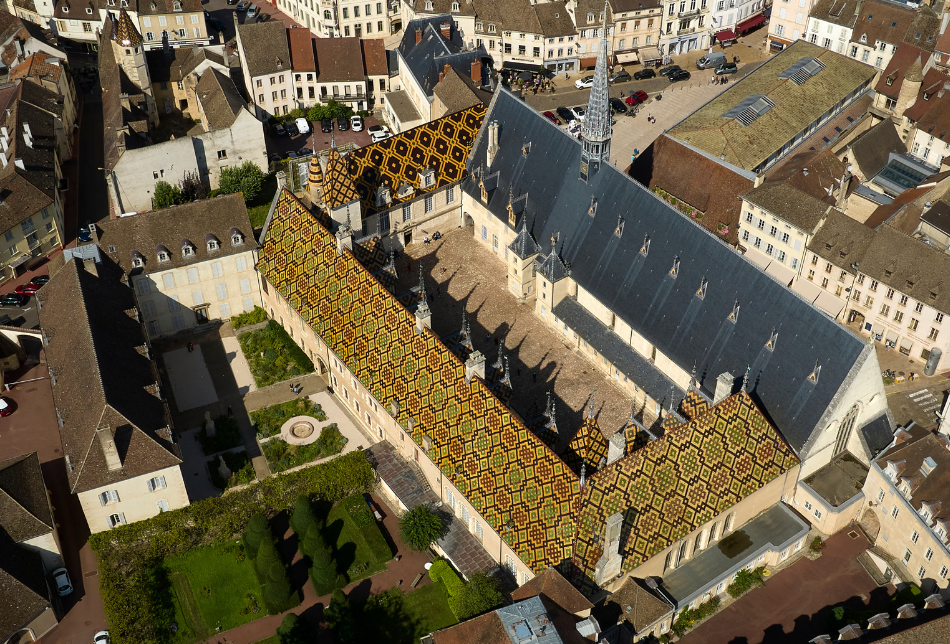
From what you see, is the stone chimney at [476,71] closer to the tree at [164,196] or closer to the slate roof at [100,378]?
the tree at [164,196]

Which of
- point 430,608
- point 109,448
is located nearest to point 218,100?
point 109,448

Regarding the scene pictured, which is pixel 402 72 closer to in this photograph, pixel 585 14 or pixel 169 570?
pixel 585 14

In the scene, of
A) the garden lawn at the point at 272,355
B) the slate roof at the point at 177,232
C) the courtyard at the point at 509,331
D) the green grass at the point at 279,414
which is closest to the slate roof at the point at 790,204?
the courtyard at the point at 509,331

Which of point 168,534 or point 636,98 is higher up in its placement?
point 636,98

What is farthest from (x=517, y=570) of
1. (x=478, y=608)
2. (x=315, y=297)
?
(x=315, y=297)

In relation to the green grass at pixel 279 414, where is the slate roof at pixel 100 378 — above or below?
above

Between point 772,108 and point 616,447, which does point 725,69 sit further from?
point 616,447
